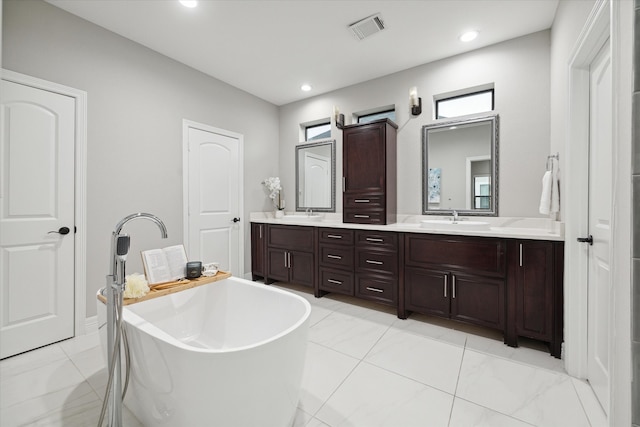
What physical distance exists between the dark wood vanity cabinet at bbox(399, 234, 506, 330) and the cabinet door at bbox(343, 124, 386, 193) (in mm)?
847

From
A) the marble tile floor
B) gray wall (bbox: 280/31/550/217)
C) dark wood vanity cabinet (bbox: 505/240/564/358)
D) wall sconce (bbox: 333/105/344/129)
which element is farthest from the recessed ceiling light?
the marble tile floor

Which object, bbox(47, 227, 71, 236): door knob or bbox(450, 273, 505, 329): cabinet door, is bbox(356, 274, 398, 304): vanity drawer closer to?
bbox(450, 273, 505, 329): cabinet door

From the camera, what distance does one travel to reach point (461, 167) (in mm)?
3014

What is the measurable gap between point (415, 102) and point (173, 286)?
10.0 ft

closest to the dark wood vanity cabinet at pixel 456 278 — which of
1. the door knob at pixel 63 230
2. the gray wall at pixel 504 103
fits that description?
the gray wall at pixel 504 103

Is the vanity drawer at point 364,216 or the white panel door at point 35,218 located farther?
the vanity drawer at point 364,216

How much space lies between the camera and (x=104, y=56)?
258 centimetres

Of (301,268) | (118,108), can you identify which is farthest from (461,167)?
(118,108)

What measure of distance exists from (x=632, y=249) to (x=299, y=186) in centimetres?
373

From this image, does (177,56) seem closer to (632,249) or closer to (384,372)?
(384,372)

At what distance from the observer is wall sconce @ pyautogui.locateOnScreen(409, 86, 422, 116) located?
3.20 m

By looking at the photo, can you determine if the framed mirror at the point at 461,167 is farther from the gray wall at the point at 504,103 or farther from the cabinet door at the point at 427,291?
the cabinet door at the point at 427,291

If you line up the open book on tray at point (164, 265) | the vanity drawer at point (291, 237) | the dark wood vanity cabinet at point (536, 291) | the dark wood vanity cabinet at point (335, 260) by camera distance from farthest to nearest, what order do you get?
the vanity drawer at point (291, 237) < the dark wood vanity cabinet at point (335, 260) < the dark wood vanity cabinet at point (536, 291) < the open book on tray at point (164, 265)

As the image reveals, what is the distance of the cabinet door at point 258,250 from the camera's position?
393 centimetres
